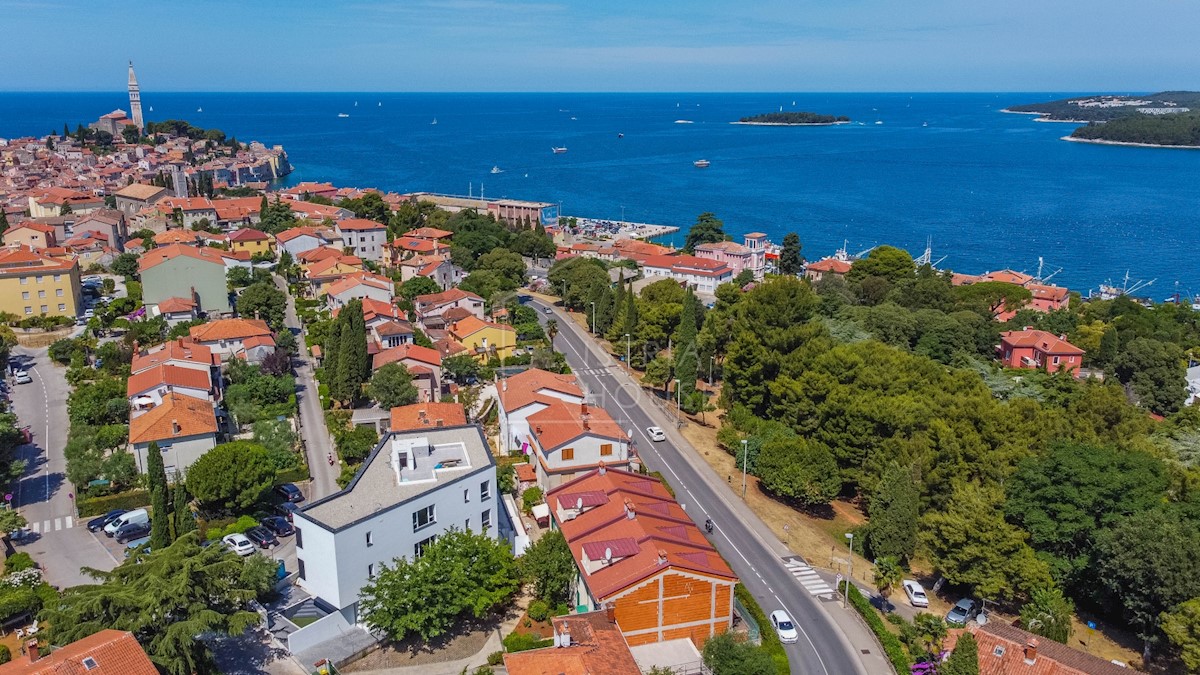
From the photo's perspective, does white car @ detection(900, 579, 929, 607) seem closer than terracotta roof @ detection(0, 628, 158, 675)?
No

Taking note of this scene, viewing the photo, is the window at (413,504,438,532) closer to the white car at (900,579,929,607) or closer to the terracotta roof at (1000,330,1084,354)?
the white car at (900,579,929,607)

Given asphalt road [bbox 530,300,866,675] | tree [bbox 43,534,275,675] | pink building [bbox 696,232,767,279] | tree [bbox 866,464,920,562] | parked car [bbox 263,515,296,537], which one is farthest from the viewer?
pink building [bbox 696,232,767,279]

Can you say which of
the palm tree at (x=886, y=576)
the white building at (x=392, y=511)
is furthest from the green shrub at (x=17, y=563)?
the palm tree at (x=886, y=576)

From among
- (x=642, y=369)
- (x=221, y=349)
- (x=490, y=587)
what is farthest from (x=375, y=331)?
(x=490, y=587)

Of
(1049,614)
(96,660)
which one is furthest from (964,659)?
(96,660)

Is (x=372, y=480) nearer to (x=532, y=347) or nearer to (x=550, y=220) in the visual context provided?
(x=532, y=347)

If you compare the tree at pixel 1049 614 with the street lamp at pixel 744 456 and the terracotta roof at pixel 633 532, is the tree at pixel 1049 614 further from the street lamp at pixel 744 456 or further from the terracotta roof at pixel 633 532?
the street lamp at pixel 744 456

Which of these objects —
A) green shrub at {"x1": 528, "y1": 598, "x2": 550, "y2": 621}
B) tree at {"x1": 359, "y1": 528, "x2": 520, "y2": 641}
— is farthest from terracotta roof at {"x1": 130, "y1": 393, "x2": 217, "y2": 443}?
green shrub at {"x1": 528, "y1": 598, "x2": 550, "y2": 621}
